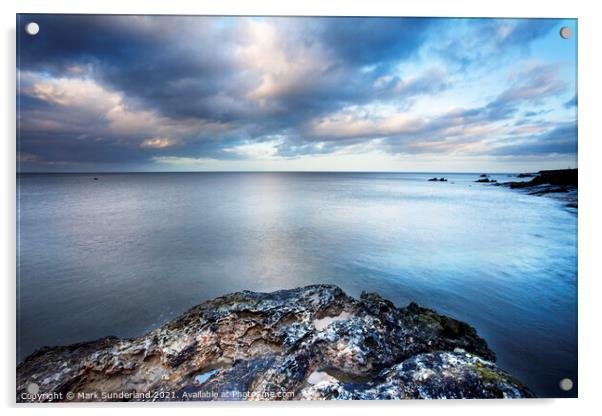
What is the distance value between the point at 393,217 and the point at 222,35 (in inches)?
96.8

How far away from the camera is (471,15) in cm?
182

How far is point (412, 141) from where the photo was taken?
7.38 ft

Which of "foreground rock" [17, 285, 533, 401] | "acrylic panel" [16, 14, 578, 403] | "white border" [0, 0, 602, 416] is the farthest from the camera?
"white border" [0, 0, 602, 416]

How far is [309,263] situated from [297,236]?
44 centimetres

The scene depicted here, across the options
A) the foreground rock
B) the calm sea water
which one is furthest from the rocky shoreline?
the foreground rock

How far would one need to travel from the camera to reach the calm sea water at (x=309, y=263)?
1.83 m

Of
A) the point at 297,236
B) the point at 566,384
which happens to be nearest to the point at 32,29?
the point at 297,236

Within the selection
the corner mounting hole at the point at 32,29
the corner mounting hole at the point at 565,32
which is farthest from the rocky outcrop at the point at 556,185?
the corner mounting hole at the point at 32,29

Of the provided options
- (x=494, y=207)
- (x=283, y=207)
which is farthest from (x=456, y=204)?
(x=283, y=207)

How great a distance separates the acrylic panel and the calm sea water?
17 mm

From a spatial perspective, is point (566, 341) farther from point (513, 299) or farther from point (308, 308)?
point (308, 308)

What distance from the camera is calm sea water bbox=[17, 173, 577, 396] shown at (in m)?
1.83

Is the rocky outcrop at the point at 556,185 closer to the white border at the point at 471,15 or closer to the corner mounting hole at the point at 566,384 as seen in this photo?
the white border at the point at 471,15

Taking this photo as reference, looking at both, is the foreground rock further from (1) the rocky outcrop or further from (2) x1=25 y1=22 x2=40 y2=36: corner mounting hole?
(2) x1=25 y1=22 x2=40 y2=36: corner mounting hole
